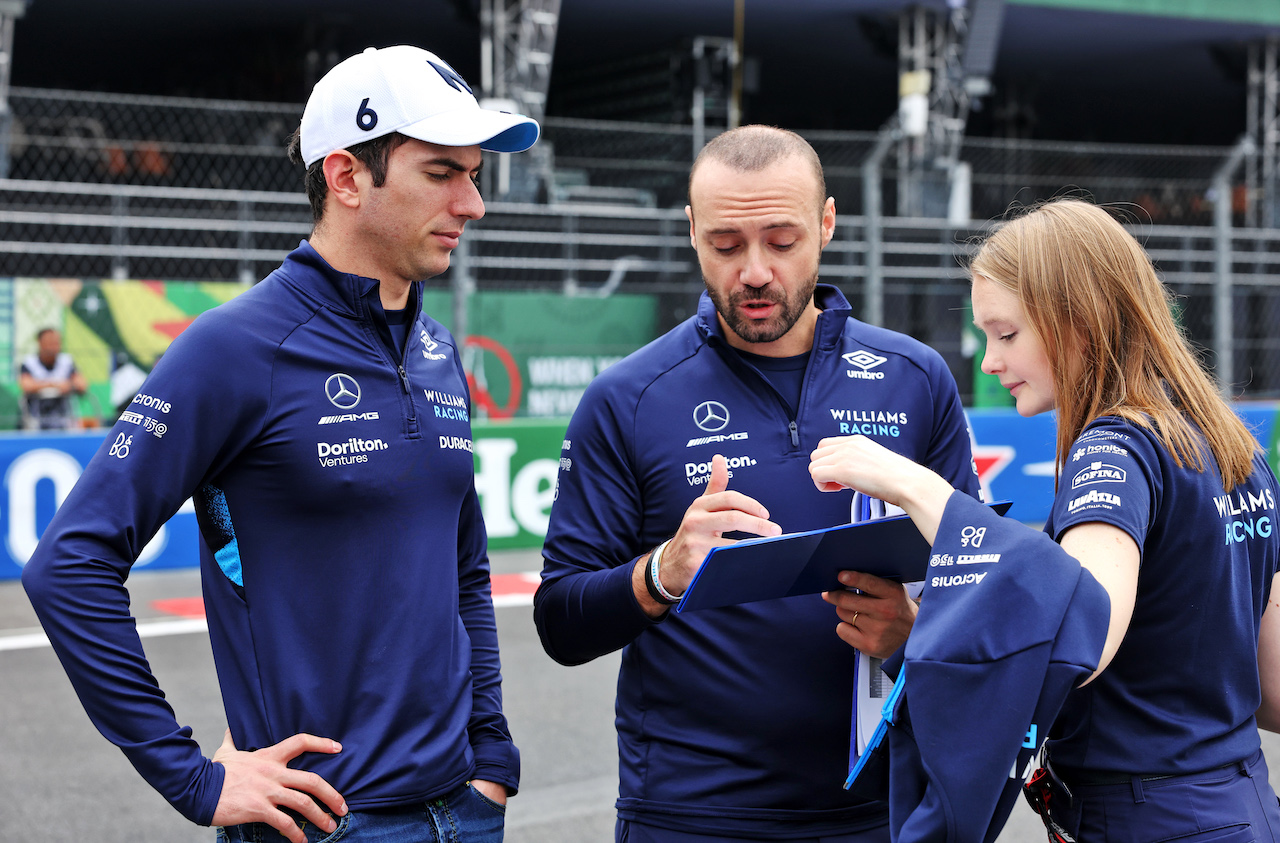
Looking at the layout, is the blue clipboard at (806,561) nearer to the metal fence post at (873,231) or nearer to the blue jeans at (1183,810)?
the blue jeans at (1183,810)

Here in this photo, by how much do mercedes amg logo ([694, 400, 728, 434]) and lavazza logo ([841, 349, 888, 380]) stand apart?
0.29 metres

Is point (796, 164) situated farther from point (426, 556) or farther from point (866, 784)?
point (866, 784)

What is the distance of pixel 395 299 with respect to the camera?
97.1 inches

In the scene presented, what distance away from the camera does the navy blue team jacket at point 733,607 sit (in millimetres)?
2375

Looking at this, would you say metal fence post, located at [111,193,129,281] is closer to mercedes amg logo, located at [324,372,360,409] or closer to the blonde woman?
mercedes amg logo, located at [324,372,360,409]

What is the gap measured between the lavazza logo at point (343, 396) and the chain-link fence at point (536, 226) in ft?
30.0

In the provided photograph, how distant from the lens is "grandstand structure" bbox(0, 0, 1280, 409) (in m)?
12.7

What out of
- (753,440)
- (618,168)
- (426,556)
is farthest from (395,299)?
(618,168)

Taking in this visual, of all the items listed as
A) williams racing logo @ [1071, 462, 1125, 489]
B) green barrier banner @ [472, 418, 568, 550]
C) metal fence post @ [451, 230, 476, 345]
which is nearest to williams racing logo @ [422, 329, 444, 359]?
williams racing logo @ [1071, 462, 1125, 489]

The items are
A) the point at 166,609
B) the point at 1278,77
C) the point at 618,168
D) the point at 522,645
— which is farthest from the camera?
the point at 1278,77

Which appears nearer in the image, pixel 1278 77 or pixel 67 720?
pixel 67 720

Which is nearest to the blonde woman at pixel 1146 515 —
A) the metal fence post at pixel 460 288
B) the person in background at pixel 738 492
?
the person in background at pixel 738 492

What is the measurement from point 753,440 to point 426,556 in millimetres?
704

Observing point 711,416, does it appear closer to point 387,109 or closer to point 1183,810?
point 387,109
